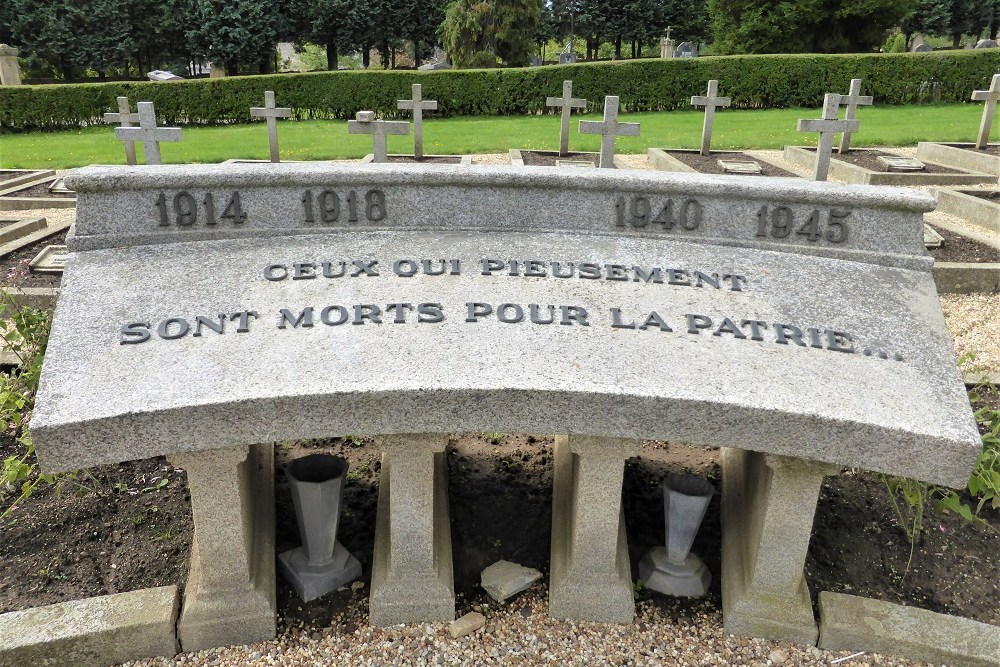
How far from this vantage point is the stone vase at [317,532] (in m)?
2.99

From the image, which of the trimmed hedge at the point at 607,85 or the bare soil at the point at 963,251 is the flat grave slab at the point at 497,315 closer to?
the bare soil at the point at 963,251

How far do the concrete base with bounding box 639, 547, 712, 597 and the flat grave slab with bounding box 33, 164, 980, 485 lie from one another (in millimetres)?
968

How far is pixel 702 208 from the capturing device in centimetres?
347

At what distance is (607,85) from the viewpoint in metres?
21.8

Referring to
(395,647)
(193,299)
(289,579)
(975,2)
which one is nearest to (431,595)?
(395,647)

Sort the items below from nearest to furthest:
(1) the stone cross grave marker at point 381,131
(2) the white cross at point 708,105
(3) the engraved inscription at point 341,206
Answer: (3) the engraved inscription at point 341,206, (1) the stone cross grave marker at point 381,131, (2) the white cross at point 708,105

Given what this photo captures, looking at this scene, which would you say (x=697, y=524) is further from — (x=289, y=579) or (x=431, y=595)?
(x=289, y=579)

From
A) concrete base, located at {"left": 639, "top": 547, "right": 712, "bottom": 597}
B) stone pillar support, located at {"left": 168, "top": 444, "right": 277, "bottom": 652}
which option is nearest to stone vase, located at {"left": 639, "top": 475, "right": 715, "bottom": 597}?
concrete base, located at {"left": 639, "top": 547, "right": 712, "bottom": 597}

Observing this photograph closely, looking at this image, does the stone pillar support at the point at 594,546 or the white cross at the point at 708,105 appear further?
the white cross at the point at 708,105

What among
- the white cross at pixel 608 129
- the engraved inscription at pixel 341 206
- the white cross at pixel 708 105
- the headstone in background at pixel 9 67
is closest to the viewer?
the engraved inscription at pixel 341 206

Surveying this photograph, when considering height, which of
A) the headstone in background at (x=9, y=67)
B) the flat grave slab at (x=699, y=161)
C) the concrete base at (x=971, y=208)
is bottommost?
the concrete base at (x=971, y=208)

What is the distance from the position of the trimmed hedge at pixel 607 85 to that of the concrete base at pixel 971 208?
44.5 ft

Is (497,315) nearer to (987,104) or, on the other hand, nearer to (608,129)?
(608,129)

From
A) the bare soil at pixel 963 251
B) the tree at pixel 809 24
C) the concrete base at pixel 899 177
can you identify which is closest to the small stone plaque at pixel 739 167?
the concrete base at pixel 899 177
